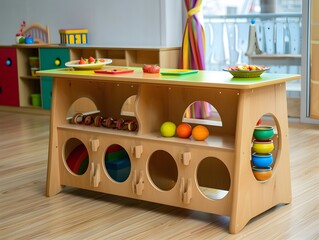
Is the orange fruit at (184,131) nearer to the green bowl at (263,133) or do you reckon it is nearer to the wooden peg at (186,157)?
the wooden peg at (186,157)

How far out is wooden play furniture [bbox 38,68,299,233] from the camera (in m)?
3.08

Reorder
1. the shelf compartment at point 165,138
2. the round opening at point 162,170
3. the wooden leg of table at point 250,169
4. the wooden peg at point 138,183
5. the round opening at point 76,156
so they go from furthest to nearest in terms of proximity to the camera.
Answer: the round opening at point 76,156 < the round opening at point 162,170 < the wooden peg at point 138,183 < the shelf compartment at point 165,138 < the wooden leg of table at point 250,169

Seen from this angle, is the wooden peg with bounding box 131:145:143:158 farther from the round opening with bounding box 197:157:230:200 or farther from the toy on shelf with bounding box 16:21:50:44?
the toy on shelf with bounding box 16:21:50:44

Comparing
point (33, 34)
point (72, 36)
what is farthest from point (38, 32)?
point (72, 36)

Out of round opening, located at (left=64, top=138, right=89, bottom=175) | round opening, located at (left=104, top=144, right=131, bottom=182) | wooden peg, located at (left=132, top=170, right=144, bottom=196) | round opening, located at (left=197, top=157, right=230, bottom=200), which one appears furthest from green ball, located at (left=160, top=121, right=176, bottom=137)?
round opening, located at (left=64, top=138, right=89, bottom=175)

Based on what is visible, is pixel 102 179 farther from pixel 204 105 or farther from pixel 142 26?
pixel 142 26

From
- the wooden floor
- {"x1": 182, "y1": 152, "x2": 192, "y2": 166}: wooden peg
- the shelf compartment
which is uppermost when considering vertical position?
the shelf compartment

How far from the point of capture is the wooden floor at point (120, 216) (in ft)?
10.1

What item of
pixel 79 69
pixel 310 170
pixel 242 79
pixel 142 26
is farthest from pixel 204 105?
pixel 242 79

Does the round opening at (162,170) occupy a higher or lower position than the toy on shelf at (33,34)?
lower

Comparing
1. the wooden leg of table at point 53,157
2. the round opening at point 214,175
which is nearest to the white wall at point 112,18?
the wooden leg of table at point 53,157

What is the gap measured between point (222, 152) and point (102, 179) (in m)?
0.84

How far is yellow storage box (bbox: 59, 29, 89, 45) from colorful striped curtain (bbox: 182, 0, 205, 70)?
130 cm

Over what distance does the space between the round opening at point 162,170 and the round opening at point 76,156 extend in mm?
460
